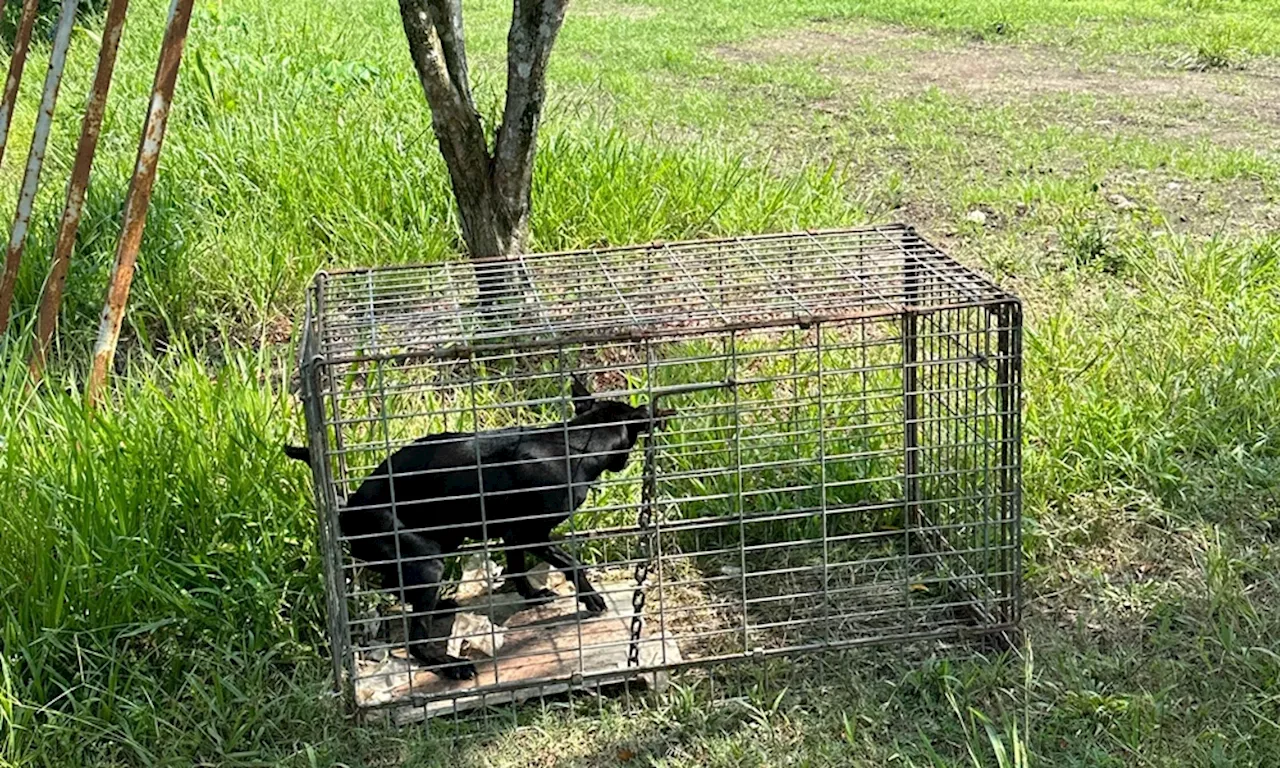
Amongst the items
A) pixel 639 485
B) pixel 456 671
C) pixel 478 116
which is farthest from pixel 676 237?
pixel 456 671

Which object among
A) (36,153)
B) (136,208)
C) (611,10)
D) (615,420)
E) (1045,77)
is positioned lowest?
(615,420)

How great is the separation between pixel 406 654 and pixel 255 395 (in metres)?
1.05

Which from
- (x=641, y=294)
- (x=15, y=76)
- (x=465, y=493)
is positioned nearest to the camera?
(x=465, y=493)

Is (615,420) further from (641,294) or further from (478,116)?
(478,116)

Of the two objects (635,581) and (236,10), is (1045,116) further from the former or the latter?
(236,10)

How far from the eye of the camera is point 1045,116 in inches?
312

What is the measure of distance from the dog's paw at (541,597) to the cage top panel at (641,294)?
2.22ft

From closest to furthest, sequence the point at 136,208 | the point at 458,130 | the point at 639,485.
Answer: the point at 136,208, the point at 639,485, the point at 458,130

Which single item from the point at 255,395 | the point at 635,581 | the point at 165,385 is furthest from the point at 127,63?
the point at 635,581

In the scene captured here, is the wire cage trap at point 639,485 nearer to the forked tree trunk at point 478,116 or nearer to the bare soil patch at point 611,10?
the forked tree trunk at point 478,116

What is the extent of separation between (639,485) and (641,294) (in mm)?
777

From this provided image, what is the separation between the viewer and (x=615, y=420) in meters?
2.95

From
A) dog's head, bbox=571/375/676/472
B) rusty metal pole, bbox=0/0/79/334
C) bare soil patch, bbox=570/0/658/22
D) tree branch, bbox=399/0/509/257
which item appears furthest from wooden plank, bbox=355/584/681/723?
bare soil patch, bbox=570/0/658/22

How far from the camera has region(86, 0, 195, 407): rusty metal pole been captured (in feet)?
11.4
